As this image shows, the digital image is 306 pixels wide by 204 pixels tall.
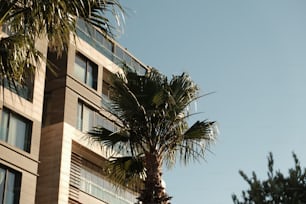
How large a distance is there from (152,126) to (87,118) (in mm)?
17197

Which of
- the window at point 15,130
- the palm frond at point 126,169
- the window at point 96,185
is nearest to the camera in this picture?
the palm frond at point 126,169

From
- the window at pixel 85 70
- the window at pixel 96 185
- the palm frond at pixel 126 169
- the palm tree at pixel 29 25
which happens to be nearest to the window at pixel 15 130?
the window at pixel 96 185

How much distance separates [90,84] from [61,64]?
246cm

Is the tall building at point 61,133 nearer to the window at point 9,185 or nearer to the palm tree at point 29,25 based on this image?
the window at point 9,185

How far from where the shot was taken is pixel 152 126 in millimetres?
19875

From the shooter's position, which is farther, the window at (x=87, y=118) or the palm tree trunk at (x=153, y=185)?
the window at (x=87, y=118)

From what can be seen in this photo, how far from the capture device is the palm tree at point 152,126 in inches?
776

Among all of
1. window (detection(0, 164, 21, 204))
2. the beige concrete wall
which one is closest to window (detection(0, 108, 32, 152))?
window (detection(0, 164, 21, 204))

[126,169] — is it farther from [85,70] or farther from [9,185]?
[85,70]

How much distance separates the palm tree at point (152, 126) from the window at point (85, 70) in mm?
16209

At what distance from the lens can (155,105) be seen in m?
19.9

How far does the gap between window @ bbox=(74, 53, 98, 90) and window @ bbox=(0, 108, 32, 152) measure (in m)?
5.80

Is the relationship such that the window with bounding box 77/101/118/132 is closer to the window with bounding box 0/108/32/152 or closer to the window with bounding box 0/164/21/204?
the window with bounding box 0/108/32/152

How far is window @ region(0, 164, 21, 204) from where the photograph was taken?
29344mm
